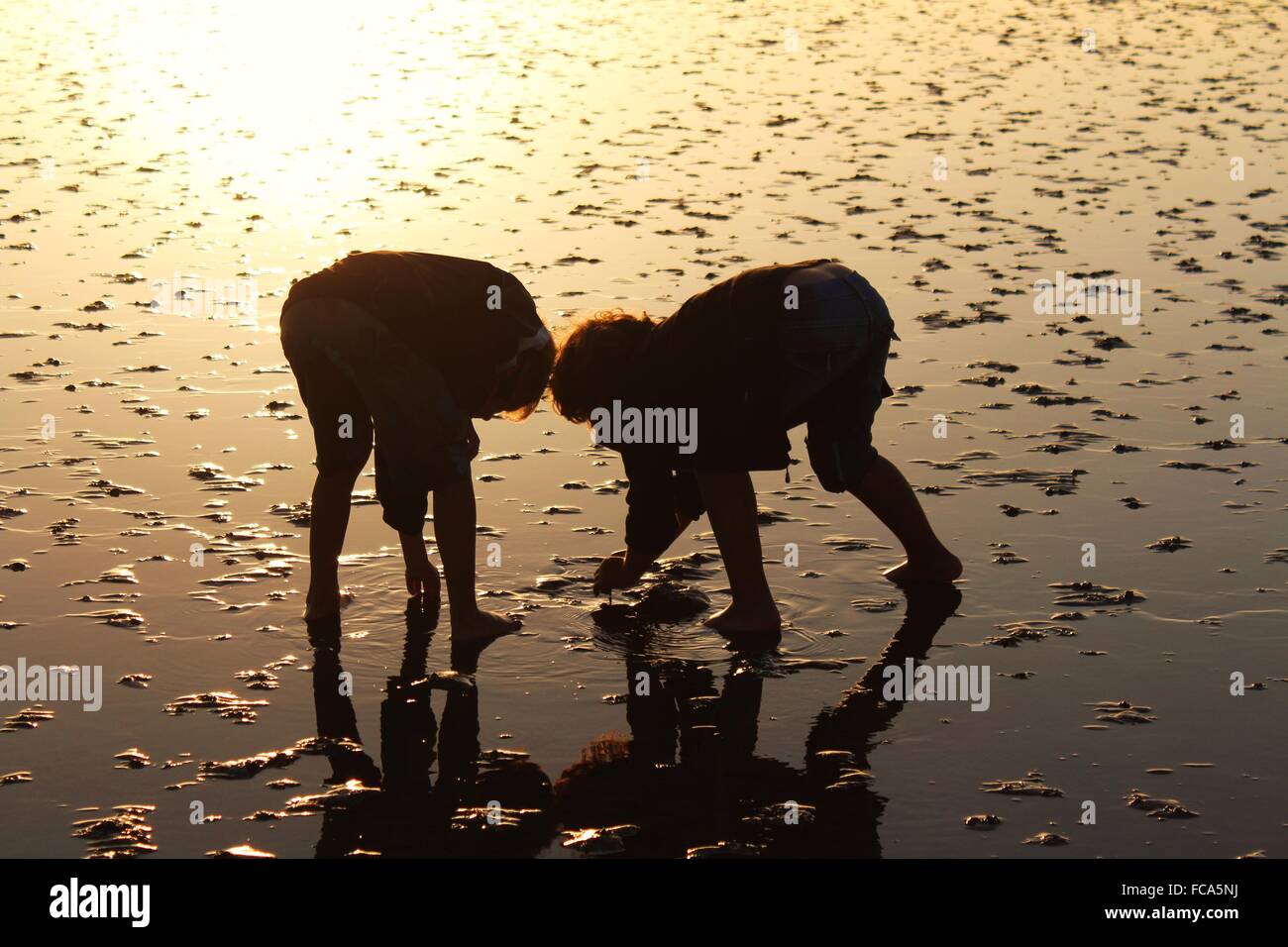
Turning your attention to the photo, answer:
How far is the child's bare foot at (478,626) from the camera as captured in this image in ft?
19.4

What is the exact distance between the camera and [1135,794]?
464 centimetres

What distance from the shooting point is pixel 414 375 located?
5840 mm

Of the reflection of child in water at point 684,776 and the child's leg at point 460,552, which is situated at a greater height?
the child's leg at point 460,552

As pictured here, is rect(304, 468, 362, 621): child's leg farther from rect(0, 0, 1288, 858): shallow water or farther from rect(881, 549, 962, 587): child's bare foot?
rect(881, 549, 962, 587): child's bare foot

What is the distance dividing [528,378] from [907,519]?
1.53 m

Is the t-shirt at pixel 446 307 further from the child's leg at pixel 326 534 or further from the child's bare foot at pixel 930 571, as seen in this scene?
the child's bare foot at pixel 930 571

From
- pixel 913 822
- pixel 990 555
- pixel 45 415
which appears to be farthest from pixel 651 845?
pixel 45 415

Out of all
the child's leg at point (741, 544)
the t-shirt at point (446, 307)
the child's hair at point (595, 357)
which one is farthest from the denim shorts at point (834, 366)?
the t-shirt at point (446, 307)

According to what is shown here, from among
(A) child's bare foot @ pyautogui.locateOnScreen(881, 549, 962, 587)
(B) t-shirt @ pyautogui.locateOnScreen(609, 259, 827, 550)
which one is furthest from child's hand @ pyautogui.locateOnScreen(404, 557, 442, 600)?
(A) child's bare foot @ pyautogui.locateOnScreen(881, 549, 962, 587)

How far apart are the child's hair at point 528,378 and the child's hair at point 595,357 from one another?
0.05 metres

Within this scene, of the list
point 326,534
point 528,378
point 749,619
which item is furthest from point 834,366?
point 326,534

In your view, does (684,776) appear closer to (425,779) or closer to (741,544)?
(425,779)

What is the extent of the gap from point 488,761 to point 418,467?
1255 millimetres
